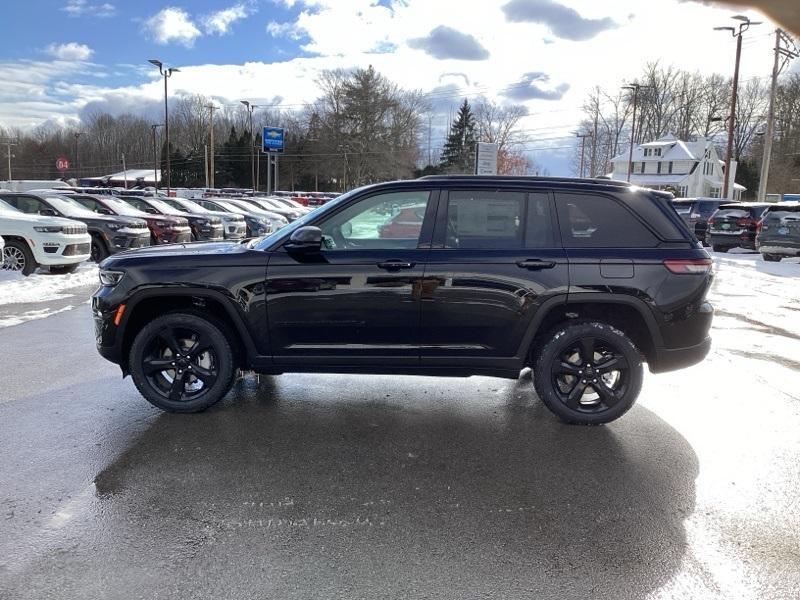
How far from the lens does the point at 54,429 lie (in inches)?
168

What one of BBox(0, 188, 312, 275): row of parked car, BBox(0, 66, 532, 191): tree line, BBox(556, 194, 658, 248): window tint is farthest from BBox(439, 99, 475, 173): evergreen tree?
BBox(556, 194, 658, 248): window tint

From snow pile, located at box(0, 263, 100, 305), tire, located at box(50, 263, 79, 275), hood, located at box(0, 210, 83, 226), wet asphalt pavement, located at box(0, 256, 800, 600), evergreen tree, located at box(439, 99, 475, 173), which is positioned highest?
evergreen tree, located at box(439, 99, 475, 173)

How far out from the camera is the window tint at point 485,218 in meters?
4.43

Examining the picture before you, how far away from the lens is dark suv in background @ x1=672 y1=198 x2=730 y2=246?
74.6 feet

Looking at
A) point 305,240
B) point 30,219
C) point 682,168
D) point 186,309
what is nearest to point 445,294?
point 305,240

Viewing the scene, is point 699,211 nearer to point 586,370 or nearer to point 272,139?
point 586,370

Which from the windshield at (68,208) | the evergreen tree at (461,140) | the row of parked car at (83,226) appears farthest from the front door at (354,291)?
the evergreen tree at (461,140)

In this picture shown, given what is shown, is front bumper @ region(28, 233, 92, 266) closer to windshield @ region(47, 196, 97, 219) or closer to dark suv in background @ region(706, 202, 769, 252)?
windshield @ region(47, 196, 97, 219)

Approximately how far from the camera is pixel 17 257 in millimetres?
11438

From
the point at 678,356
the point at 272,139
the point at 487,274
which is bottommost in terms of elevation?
the point at 678,356

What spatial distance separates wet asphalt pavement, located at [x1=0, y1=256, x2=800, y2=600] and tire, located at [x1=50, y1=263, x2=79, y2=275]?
318 inches

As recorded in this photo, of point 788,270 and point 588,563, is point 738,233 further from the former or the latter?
point 588,563

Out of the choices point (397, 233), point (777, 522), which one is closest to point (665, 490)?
point (777, 522)

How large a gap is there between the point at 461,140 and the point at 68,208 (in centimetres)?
7148
